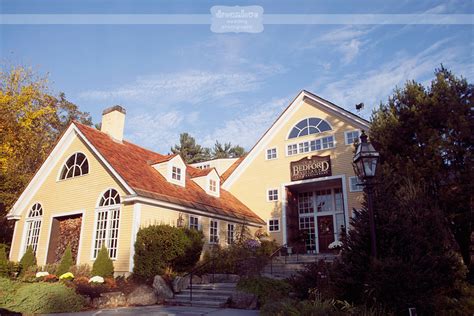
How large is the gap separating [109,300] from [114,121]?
11.1 metres

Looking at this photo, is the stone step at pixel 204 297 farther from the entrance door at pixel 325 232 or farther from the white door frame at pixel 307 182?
the entrance door at pixel 325 232

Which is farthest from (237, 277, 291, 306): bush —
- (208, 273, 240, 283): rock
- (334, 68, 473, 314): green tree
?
(334, 68, 473, 314): green tree

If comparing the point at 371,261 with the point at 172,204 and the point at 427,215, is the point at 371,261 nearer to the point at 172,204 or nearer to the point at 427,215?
the point at 427,215

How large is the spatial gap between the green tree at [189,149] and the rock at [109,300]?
38.3 metres

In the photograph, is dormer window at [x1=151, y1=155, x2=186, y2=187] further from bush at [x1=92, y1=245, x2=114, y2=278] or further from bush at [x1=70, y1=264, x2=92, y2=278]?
bush at [x1=70, y1=264, x2=92, y2=278]

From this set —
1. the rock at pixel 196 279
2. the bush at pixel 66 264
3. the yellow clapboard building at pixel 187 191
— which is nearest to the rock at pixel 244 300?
the rock at pixel 196 279

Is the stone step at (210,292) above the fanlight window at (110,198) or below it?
below

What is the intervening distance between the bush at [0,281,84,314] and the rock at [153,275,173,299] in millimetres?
2444

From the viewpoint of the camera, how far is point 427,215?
28.3 feet

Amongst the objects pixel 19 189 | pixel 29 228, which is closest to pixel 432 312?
pixel 29 228

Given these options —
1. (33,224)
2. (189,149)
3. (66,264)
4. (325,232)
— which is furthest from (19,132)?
(189,149)

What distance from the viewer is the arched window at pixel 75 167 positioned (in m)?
17.7

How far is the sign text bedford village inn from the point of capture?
65.9 ft

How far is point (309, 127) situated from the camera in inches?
846
